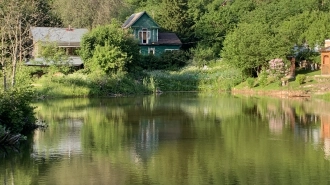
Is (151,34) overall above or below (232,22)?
below

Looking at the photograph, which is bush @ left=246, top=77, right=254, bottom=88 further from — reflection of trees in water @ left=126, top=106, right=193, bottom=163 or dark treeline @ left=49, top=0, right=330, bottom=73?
reflection of trees in water @ left=126, top=106, right=193, bottom=163

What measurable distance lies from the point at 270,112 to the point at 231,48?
69.2 feet

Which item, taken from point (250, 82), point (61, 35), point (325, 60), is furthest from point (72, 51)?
point (325, 60)

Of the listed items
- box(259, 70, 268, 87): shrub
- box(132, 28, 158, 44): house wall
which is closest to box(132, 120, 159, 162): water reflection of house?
box(259, 70, 268, 87): shrub

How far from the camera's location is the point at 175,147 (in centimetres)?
2238

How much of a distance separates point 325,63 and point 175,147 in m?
33.0

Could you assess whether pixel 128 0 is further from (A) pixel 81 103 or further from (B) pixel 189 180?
(B) pixel 189 180

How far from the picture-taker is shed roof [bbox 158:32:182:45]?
6600cm

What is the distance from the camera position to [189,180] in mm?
16750

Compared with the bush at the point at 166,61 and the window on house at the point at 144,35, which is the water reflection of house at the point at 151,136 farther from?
the window on house at the point at 144,35

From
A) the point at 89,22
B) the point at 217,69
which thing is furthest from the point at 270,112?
the point at 89,22

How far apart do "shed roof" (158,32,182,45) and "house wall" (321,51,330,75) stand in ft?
60.7

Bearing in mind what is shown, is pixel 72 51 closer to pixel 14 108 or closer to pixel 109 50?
pixel 109 50

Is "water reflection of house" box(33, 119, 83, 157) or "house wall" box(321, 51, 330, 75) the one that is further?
"house wall" box(321, 51, 330, 75)
